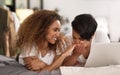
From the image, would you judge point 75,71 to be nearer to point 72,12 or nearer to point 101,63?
point 101,63

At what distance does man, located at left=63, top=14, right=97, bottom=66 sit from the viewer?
1549mm

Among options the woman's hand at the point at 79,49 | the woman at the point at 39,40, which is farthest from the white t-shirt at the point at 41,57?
the woman's hand at the point at 79,49

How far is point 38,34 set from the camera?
148 cm

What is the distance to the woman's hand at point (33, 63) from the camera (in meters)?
1.45

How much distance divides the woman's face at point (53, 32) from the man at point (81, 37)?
4.6 inches

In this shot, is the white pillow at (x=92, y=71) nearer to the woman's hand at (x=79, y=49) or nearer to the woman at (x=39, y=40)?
the woman at (x=39, y=40)

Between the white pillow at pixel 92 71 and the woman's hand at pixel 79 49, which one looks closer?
the white pillow at pixel 92 71

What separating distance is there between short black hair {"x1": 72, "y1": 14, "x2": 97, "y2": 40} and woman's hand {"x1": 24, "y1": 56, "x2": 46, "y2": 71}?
27 centimetres

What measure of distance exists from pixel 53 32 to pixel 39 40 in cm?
8

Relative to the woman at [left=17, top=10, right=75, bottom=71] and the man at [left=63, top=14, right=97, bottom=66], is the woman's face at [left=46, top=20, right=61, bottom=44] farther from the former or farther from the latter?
the man at [left=63, top=14, right=97, bottom=66]

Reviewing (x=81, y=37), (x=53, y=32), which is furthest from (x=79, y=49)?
(x=53, y=32)

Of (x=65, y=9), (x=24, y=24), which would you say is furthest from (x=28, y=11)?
(x=24, y=24)

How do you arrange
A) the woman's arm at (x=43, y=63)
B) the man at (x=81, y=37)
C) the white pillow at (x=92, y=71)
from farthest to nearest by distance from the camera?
the man at (x=81, y=37)
the woman's arm at (x=43, y=63)
the white pillow at (x=92, y=71)

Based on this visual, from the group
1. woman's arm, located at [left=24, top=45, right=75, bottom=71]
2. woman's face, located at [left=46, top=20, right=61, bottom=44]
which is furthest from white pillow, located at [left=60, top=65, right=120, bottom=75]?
woman's face, located at [left=46, top=20, right=61, bottom=44]
